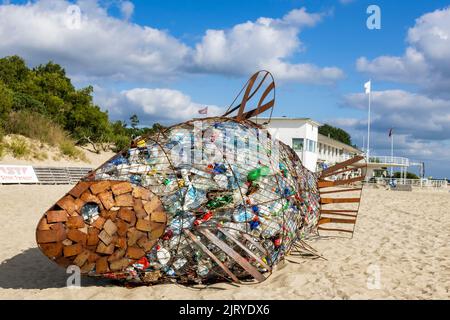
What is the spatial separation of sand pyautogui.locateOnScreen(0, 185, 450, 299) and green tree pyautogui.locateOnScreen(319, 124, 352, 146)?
77559 mm

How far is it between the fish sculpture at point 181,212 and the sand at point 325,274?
0.28 meters

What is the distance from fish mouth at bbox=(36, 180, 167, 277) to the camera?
5.28 m

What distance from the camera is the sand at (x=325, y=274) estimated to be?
5.87 m

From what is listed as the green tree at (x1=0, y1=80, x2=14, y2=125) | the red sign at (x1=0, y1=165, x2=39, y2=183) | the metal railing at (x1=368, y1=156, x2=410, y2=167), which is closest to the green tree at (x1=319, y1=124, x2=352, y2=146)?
the metal railing at (x1=368, y1=156, x2=410, y2=167)

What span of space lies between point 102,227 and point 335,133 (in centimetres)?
8730

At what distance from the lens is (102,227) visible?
5.35 metres

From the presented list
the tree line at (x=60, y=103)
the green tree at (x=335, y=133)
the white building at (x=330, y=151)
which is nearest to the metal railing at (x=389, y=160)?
the white building at (x=330, y=151)

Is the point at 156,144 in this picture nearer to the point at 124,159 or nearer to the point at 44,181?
the point at 124,159

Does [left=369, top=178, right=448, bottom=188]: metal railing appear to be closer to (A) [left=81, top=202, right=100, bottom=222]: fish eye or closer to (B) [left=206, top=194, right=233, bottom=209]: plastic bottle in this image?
(B) [left=206, top=194, right=233, bottom=209]: plastic bottle

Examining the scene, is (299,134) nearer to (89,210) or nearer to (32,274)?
(32,274)

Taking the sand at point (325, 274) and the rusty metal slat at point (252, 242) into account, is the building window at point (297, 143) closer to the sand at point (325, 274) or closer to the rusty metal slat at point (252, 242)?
the sand at point (325, 274)

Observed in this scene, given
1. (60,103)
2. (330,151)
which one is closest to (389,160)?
(330,151)
